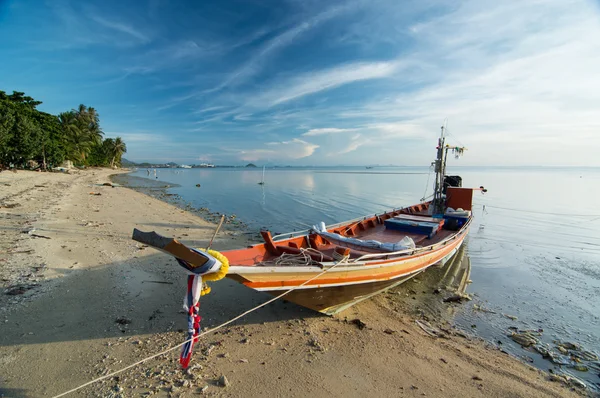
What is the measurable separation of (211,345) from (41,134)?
149 ft

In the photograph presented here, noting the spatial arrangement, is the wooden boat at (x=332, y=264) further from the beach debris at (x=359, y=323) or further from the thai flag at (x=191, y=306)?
the thai flag at (x=191, y=306)

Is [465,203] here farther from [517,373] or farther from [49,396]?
[49,396]

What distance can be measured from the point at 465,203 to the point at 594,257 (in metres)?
6.06

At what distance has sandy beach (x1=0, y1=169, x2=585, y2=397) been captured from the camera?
402 cm

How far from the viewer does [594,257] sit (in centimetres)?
1318

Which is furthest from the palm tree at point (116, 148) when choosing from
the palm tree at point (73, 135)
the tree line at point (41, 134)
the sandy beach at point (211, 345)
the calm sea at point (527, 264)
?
the sandy beach at point (211, 345)

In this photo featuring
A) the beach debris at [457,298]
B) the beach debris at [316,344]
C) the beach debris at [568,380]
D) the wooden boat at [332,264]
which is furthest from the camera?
the beach debris at [457,298]

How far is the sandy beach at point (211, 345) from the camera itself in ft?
13.2

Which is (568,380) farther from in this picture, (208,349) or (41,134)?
(41,134)

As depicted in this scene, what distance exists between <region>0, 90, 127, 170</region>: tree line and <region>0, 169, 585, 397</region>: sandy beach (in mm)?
31999

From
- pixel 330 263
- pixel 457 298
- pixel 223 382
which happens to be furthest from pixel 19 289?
pixel 457 298

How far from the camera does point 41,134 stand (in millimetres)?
35438

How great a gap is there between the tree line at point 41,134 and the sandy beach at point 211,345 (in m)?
32.0

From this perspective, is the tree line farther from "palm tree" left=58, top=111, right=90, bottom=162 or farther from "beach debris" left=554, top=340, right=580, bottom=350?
"beach debris" left=554, top=340, right=580, bottom=350
